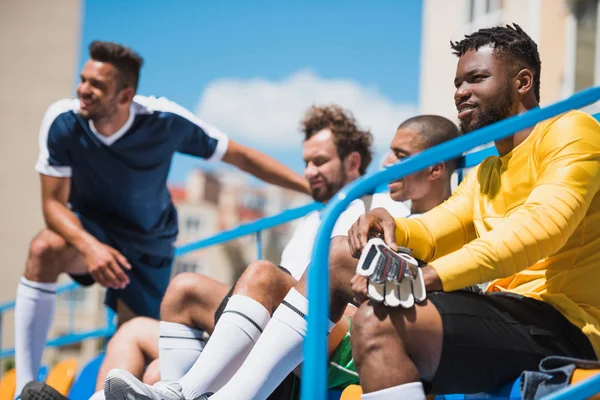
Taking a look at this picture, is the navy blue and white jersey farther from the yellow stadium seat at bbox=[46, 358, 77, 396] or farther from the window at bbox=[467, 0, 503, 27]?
the window at bbox=[467, 0, 503, 27]

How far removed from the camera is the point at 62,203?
3.24m

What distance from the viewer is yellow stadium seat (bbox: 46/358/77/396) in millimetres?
3029

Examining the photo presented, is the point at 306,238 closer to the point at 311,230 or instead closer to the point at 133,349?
the point at 311,230

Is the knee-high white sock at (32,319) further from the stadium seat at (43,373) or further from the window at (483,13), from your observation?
the window at (483,13)

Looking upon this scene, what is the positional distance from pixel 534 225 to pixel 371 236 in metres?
0.33

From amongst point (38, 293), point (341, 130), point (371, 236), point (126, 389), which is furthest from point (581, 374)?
point (38, 293)

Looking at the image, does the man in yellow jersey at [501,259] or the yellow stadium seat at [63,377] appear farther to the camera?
the yellow stadium seat at [63,377]

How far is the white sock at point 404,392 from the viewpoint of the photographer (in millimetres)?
1468

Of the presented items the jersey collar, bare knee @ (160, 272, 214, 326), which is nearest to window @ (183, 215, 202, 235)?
the jersey collar

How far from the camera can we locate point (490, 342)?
1540 millimetres

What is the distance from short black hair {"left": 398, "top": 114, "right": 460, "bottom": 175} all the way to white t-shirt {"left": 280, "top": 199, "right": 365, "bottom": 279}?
0.30 m

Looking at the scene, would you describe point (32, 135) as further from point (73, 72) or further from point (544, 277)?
point (544, 277)

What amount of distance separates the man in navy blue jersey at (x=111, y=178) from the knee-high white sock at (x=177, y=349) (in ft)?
2.89

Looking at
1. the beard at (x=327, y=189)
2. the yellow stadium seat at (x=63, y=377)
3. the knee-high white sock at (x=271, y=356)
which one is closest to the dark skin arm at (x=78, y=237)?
the yellow stadium seat at (x=63, y=377)
